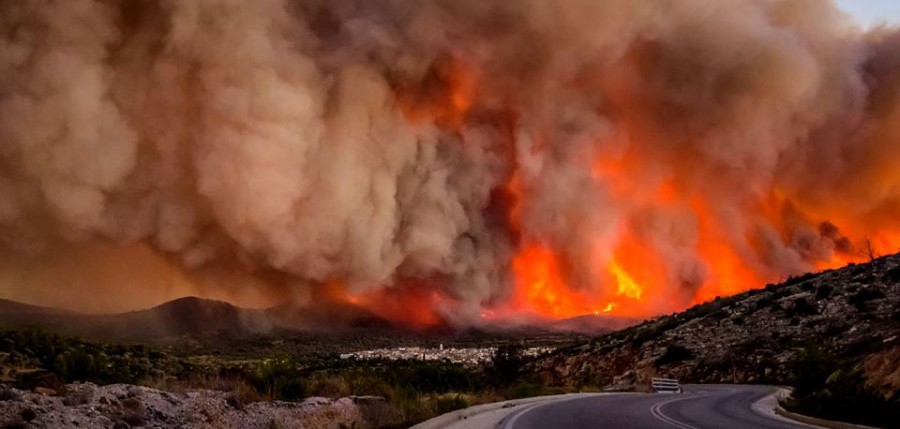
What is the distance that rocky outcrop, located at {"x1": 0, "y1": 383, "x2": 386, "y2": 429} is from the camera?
297 inches

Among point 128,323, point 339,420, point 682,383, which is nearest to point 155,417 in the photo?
point 339,420

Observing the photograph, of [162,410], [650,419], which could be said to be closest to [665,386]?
[650,419]

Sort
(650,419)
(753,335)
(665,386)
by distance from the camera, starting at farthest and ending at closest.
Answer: (753,335), (665,386), (650,419)

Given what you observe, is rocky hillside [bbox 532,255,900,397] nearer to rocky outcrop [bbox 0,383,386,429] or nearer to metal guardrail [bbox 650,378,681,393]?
metal guardrail [bbox 650,378,681,393]

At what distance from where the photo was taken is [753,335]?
38.3 metres

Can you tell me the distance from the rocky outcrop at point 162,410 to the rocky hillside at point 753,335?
71.3ft

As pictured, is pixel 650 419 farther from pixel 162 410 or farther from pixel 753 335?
pixel 753 335

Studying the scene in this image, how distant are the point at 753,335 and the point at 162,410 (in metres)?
36.7

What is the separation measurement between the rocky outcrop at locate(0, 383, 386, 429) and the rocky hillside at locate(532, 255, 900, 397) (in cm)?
2173

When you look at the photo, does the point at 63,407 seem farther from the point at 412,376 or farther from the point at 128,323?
the point at 128,323

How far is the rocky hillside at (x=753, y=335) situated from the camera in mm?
32938

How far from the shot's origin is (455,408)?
16688 millimetres

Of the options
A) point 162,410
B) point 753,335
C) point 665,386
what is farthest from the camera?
point 753,335

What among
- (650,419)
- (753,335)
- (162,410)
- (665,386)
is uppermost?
(753,335)
